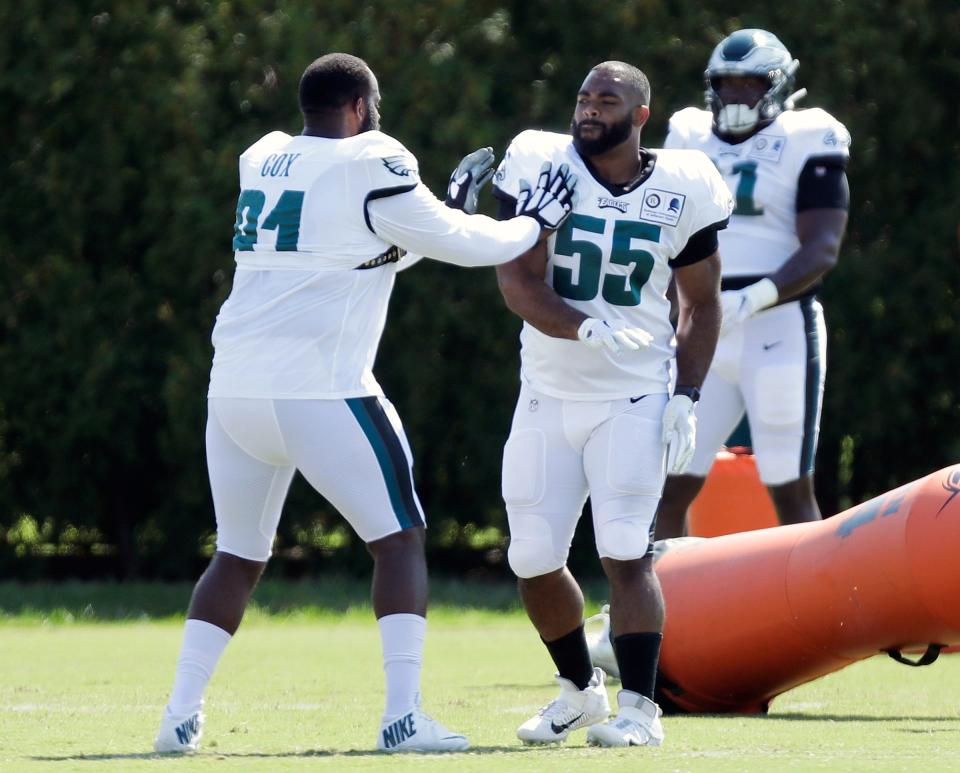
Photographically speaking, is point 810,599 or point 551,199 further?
point 810,599

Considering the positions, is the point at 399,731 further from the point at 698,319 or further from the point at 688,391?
the point at 698,319

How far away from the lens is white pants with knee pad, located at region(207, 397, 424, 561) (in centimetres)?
493

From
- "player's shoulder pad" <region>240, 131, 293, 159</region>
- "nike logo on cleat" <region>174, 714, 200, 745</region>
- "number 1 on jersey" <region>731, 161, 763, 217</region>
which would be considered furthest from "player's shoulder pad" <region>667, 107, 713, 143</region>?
"nike logo on cleat" <region>174, 714, 200, 745</region>

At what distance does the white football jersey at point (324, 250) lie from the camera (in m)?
4.92

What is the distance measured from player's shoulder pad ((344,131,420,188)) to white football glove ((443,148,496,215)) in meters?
0.46

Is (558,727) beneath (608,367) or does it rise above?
beneath

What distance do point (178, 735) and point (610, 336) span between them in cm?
149

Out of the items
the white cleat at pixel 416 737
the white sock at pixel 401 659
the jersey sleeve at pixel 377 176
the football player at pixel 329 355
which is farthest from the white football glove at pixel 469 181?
the white cleat at pixel 416 737

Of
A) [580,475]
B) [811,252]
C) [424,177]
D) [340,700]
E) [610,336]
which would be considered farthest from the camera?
[424,177]

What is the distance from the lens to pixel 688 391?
521 centimetres

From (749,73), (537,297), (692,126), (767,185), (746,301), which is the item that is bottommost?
(746,301)

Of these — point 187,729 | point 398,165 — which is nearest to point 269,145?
point 398,165

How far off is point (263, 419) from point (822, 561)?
6.09 ft

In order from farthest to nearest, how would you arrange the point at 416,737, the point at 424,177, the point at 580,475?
the point at 424,177
the point at 580,475
the point at 416,737
